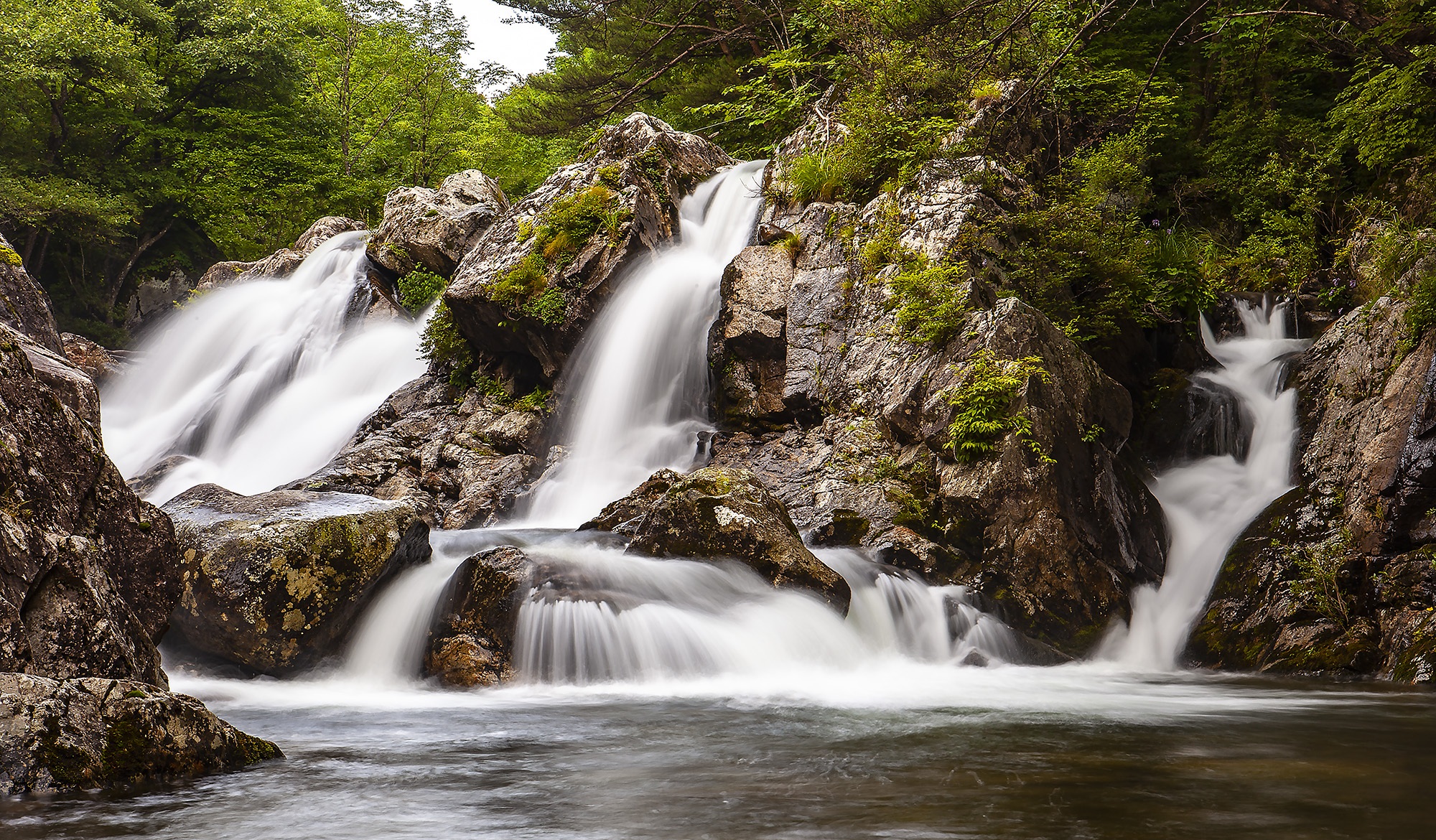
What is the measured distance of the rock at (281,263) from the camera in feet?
69.8

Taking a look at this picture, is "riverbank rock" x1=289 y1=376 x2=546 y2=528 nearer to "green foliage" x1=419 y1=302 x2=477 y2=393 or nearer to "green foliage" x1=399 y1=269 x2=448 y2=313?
"green foliage" x1=419 y1=302 x2=477 y2=393

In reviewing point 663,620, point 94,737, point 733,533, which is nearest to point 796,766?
point 94,737

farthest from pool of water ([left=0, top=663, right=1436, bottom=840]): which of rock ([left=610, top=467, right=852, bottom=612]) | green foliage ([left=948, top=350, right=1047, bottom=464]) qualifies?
green foliage ([left=948, top=350, right=1047, bottom=464])

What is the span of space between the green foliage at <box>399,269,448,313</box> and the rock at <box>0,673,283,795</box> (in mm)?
15331

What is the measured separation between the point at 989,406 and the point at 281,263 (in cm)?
1768

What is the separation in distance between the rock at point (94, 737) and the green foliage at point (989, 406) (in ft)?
25.0

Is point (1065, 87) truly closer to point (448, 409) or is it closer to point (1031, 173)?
point (1031, 173)

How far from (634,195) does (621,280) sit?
1691 mm

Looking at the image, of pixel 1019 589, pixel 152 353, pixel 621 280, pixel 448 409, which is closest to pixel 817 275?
pixel 621 280

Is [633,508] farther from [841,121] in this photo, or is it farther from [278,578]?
[841,121]

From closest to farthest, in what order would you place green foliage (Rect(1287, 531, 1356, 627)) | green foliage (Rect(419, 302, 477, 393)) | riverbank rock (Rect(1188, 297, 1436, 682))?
riverbank rock (Rect(1188, 297, 1436, 682)) → green foliage (Rect(1287, 531, 1356, 627)) → green foliage (Rect(419, 302, 477, 393))

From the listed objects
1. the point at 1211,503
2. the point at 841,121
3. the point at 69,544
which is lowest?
the point at 69,544

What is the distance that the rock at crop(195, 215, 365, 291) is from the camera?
21.3m

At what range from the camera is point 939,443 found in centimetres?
1033
